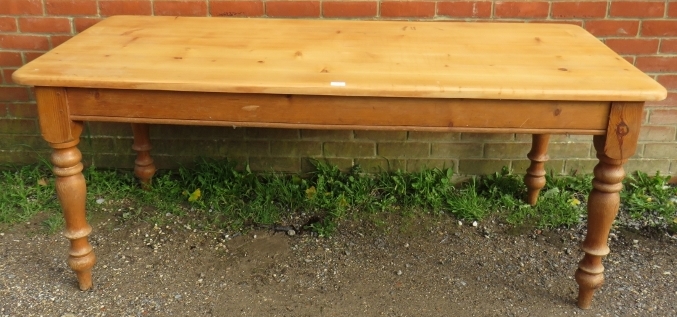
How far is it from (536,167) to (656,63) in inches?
29.0

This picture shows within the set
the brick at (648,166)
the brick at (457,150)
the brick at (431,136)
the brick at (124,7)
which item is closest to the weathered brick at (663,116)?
the brick at (648,166)

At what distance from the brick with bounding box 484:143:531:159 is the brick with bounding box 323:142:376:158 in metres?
0.58

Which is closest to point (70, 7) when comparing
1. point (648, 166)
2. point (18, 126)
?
point (18, 126)

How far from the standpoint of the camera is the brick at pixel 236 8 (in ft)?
10.0

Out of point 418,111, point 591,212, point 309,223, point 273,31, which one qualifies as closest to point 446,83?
point 418,111

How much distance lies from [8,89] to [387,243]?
200cm

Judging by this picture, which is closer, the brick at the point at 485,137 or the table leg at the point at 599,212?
the table leg at the point at 599,212

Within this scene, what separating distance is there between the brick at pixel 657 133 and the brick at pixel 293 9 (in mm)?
1705

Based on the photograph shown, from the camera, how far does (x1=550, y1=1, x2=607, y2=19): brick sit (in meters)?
3.00

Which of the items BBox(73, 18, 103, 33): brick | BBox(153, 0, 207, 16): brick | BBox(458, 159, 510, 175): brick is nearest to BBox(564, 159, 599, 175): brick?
BBox(458, 159, 510, 175): brick

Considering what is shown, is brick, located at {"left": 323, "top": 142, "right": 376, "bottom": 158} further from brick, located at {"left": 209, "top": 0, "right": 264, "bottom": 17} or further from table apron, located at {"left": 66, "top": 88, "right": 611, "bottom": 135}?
table apron, located at {"left": 66, "top": 88, "right": 611, "bottom": 135}

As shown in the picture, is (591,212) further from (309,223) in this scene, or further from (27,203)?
(27,203)

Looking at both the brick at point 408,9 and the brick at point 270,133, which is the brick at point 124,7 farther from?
the brick at point 408,9

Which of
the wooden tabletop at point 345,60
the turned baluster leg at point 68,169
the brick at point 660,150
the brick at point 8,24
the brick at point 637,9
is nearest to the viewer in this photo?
the wooden tabletop at point 345,60
